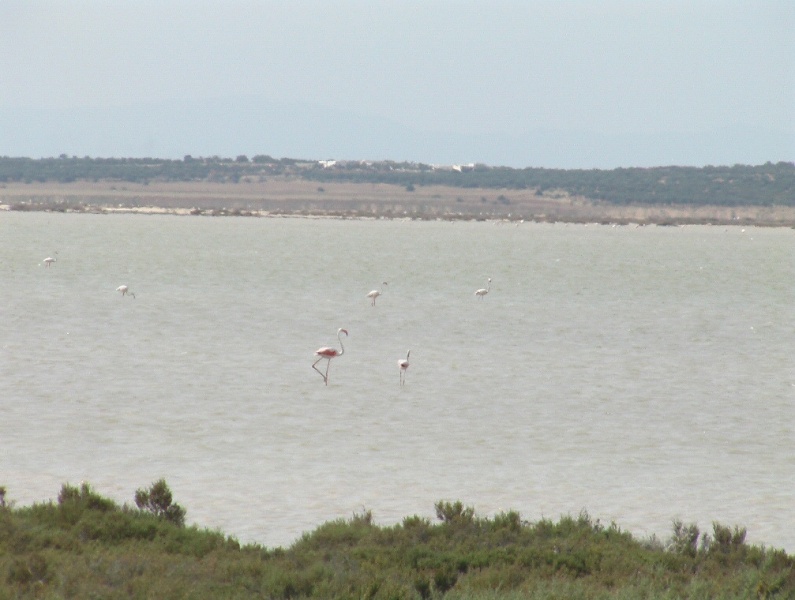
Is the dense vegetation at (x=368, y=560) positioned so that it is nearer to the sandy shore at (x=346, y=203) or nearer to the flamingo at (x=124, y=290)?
the flamingo at (x=124, y=290)

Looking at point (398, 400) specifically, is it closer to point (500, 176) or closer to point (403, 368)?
point (403, 368)

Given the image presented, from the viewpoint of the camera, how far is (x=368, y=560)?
23.2 feet

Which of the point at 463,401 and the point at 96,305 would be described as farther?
the point at 96,305

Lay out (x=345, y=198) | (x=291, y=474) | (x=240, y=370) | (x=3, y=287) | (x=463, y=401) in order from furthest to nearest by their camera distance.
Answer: (x=345, y=198) < (x=3, y=287) < (x=240, y=370) < (x=463, y=401) < (x=291, y=474)

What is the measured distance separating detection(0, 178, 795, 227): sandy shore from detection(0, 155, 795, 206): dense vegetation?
9.36 feet

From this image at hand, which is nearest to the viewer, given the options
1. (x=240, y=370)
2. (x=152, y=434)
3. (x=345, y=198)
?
(x=152, y=434)

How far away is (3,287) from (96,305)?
5.75 metres

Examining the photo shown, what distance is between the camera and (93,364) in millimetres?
17750

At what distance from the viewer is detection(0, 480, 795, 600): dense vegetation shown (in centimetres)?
619

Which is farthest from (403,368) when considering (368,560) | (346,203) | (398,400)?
(346,203)

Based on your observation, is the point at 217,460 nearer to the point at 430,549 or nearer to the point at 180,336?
the point at 430,549

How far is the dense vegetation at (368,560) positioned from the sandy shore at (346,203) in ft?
356

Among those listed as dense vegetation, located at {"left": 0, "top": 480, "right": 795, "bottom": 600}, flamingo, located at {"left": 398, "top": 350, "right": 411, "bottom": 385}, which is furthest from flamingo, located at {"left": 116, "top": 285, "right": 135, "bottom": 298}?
dense vegetation, located at {"left": 0, "top": 480, "right": 795, "bottom": 600}

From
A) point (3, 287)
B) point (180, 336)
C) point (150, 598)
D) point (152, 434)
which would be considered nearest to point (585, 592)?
point (150, 598)
